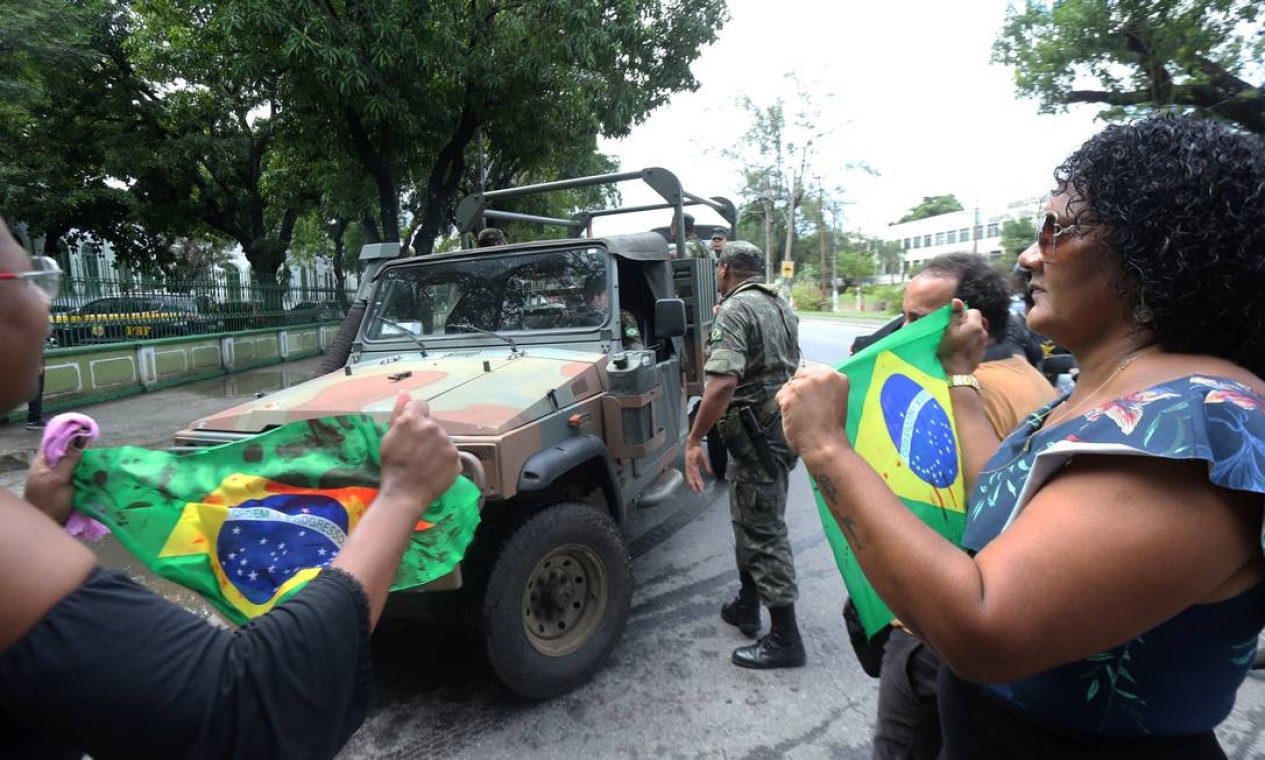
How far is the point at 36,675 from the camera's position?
70cm

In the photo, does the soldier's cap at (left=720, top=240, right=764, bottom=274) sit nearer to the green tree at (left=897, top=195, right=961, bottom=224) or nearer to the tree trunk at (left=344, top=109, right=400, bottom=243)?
the tree trunk at (left=344, top=109, right=400, bottom=243)

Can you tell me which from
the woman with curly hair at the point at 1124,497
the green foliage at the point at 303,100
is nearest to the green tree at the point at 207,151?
the green foliage at the point at 303,100

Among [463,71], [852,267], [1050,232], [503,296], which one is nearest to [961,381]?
[1050,232]

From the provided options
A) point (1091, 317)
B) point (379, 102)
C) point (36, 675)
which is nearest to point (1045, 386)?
point (1091, 317)

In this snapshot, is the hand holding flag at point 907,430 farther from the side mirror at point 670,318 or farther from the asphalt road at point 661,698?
the side mirror at point 670,318

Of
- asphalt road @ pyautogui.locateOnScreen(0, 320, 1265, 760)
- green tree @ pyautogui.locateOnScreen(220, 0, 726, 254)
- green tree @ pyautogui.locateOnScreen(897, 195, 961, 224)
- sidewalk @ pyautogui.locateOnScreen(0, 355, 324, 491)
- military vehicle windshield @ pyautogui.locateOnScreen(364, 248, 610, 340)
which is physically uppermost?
green tree @ pyautogui.locateOnScreen(897, 195, 961, 224)

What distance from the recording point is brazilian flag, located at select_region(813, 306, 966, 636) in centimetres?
153

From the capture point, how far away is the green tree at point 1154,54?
11594 millimetres

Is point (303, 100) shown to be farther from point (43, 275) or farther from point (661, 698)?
point (43, 275)

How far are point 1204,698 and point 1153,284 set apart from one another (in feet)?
1.86

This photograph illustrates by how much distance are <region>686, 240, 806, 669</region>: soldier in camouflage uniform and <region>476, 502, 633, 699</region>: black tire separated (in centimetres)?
58

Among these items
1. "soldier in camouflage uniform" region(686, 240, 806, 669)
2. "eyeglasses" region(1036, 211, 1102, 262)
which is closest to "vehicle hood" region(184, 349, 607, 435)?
"soldier in camouflage uniform" region(686, 240, 806, 669)

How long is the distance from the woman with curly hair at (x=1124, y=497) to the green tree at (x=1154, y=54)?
14.1 m

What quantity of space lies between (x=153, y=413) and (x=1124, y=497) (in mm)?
10674
